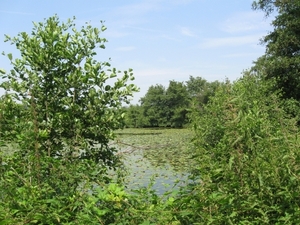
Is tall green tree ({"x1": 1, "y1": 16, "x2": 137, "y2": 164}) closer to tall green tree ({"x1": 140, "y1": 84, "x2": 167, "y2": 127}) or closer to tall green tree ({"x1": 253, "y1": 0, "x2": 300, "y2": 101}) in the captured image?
tall green tree ({"x1": 253, "y1": 0, "x2": 300, "y2": 101})

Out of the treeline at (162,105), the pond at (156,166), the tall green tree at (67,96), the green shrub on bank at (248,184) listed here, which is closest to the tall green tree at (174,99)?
the treeline at (162,105)

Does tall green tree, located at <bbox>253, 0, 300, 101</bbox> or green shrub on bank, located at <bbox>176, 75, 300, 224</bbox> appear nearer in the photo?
green shrub on bank, located at <bbox>176, 75, 300, 224</bbox>

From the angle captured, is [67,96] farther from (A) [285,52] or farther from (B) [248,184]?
(A) [285,52]

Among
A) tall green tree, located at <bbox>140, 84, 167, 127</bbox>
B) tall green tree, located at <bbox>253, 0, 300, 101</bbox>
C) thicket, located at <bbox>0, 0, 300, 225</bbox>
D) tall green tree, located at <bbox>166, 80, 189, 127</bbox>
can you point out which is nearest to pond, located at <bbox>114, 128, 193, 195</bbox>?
thicket, located at <bbox>0, 0, 300, 225</bbox>

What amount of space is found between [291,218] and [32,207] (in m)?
2.06

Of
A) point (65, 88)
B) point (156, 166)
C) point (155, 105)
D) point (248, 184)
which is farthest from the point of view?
point (155, 105)

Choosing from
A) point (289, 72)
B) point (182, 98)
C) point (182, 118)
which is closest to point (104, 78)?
point (289, 72)

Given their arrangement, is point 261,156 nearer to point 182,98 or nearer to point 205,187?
point 205,187

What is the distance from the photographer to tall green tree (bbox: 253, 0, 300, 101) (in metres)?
22.9

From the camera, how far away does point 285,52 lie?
2408cm

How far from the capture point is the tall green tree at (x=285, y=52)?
22.9 metres

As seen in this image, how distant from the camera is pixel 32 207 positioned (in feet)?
9.88

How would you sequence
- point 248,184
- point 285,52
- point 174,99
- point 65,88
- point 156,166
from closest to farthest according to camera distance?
point 248,184, point 65,88, point 156,166, point 285,52, point 174,99

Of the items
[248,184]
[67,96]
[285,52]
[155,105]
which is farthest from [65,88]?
[155,105]
